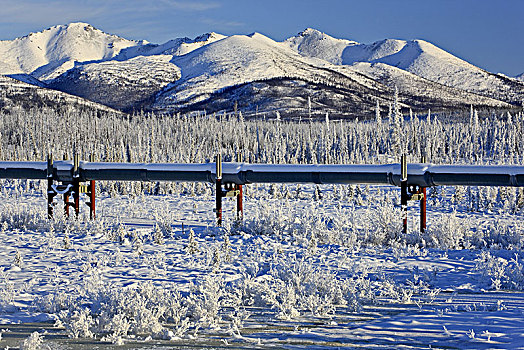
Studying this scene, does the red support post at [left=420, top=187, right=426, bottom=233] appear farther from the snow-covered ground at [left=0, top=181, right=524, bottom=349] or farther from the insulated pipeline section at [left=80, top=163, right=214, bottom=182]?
the insulated pipeline section at [left=80, top=163, right=214, bottom=182]

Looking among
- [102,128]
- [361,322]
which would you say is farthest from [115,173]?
[102,128]

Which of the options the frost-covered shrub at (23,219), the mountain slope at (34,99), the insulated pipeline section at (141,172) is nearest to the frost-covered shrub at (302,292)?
the insulated pipeline section at (141,172)

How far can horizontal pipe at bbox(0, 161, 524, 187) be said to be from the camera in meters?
13.9

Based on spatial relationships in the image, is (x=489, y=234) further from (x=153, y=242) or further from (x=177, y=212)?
(x=177, y=212)

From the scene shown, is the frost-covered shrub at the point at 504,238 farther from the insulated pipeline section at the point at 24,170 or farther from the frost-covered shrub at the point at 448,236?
the insulated pipeline section at the point at 24,170

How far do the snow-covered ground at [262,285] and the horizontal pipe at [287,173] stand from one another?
54.6 inches

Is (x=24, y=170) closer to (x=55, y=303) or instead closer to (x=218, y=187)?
(x=218, y=187)

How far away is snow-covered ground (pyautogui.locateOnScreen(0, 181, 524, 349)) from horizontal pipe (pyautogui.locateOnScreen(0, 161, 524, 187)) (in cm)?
139

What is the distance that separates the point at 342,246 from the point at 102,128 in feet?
215

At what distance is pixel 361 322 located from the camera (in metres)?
7.03

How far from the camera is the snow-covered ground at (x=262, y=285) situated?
21.6ft

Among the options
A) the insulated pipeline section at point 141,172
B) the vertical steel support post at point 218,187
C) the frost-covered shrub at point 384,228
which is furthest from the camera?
the insulated pipeline section at point 141,172

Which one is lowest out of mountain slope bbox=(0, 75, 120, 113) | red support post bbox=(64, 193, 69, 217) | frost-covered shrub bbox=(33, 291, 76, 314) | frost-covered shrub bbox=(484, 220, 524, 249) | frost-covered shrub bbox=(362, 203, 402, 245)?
frost-covered shrub bbox=(33, 291, 76, 314)

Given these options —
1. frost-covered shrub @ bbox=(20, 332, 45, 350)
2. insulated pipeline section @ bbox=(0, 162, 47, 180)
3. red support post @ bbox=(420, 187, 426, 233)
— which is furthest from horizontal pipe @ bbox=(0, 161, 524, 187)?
frost-covered shrub @ bbox=(20, 332, 45, 350)
